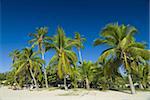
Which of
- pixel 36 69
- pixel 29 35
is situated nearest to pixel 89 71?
pixel 36 69

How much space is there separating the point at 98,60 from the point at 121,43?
212cm

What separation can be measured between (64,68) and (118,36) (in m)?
9.03

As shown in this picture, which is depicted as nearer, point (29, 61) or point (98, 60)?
point (98, 60)

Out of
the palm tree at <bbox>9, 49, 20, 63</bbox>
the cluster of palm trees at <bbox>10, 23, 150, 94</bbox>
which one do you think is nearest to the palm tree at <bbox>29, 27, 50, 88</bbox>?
the cluster of palm trees at <bbox>10, 23, 150, 94</bbox>

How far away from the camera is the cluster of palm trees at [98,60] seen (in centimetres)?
1859

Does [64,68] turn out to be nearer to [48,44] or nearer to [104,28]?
[48,44]

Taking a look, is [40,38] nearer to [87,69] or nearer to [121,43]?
[87,69]

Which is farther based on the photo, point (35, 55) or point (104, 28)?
point (35, 55)

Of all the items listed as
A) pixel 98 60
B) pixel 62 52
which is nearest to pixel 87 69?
pixel 62 52

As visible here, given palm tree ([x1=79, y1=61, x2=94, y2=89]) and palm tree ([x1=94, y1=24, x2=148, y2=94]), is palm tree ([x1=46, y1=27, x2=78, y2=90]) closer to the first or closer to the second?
palm tree ([x1=79, y1=61, x2=94, y2=89])

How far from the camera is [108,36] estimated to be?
18.9 meters

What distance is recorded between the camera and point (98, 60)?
18.8 metres

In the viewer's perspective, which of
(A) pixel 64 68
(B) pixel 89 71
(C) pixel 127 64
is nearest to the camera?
(C) pixel 127 64

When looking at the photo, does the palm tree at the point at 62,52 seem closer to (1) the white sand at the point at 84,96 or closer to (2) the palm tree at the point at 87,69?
(2) the palm tree at the point at 87,69
